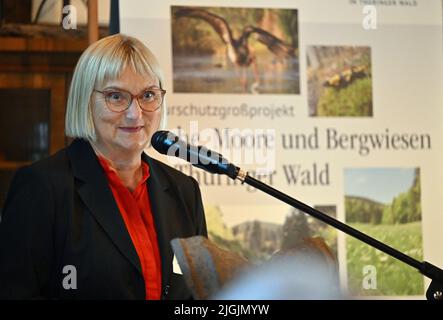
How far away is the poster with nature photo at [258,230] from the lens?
2519 millimetres

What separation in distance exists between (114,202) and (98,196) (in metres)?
0.03

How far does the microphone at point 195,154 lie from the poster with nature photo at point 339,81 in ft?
4.46

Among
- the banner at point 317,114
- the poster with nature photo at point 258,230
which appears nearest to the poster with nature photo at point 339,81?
the banner at point 317,114

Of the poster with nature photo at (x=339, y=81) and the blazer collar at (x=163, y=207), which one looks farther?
the poster with nature photo at (x=339, y=81)

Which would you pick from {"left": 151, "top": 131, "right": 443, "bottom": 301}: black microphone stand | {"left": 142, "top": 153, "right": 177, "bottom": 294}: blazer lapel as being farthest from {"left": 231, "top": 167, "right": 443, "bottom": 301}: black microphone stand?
{"left": 142, "top": 153, "right": 177, "bottom": 294}: blazer lapel

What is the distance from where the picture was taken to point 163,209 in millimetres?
1534

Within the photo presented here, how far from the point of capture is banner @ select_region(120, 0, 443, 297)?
2531 millimetres

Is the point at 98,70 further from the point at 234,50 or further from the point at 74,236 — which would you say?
the point at 234,50

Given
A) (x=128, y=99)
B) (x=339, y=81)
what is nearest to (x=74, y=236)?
(x=128, y=99)

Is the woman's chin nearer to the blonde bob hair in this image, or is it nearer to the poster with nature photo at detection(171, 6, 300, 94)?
the blonde bob hair

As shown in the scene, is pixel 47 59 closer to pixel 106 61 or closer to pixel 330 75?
pixel 330 75

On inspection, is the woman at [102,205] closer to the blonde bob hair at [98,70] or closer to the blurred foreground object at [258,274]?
the blonde bob hair at [98,70]

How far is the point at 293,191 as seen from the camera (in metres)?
2.56

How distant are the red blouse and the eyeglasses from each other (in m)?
0.15
